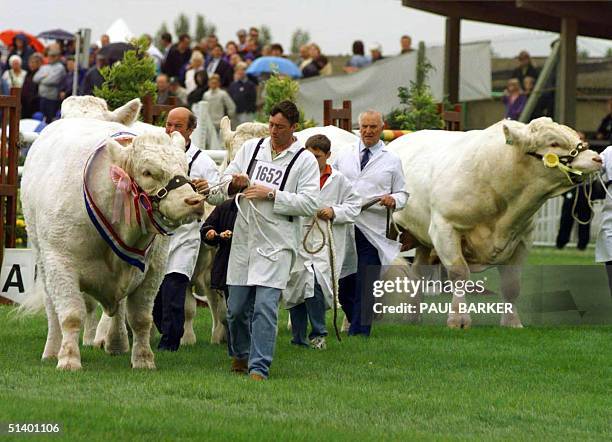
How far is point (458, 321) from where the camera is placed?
14.9 metres

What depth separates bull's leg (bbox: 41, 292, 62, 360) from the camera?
39.1 feet

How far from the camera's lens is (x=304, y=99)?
2594 cm

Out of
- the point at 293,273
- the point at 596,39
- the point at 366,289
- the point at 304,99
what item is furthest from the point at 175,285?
the point at 596,39

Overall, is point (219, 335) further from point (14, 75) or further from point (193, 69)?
point (14, 75)

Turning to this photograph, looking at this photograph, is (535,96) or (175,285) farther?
(535,96)

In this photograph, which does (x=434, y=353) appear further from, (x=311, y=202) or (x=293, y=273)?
(x=311, y=202)

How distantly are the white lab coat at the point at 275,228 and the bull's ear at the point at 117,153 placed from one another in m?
0.74

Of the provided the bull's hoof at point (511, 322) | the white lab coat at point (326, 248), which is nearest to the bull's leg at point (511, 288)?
the bull's hoof at point (511, 322)

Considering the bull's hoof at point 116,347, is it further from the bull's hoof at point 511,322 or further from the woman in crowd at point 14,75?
the woman in crowd at point 14,75

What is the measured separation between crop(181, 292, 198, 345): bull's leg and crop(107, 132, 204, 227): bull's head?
2919 mm

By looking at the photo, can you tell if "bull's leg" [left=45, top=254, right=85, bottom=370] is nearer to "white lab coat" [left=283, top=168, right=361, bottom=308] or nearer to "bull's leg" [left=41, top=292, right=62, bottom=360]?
"bull's leg" [left=41, top=292, right=62, bottom=360]

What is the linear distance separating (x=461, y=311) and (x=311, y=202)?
441 centimetres

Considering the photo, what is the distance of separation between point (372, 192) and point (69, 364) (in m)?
4.36

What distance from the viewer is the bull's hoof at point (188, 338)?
13.6m
